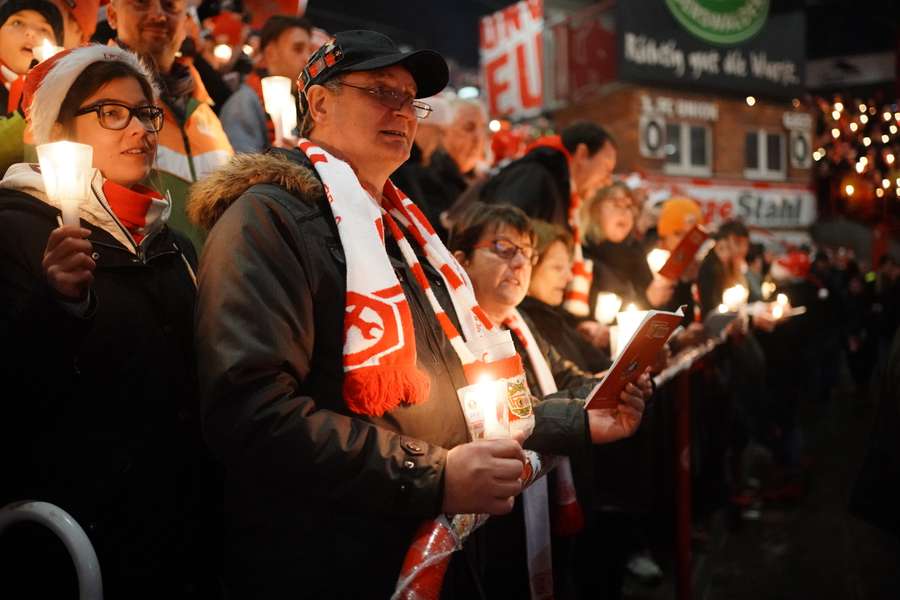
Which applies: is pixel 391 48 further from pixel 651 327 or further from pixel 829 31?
pixel 829 31

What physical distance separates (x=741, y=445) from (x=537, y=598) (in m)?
5.14

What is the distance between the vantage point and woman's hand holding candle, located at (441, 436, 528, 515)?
5.96 ft

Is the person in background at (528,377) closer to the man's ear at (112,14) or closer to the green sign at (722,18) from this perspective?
the man's ear at (112,14)

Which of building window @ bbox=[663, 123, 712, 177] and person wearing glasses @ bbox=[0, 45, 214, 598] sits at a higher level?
building window @ bbox=[663, 123, 712, 177]

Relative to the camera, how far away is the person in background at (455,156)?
18.8ft

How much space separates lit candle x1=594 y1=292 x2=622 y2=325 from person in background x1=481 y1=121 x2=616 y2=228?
0.52 meters

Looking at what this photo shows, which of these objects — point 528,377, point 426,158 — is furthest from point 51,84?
point 426,158

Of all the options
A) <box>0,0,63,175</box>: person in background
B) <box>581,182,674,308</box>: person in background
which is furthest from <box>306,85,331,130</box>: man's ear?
<box>581,182,674,308</box>: person in background

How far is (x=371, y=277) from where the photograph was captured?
6.32ft

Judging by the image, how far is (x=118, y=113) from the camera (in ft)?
7.54

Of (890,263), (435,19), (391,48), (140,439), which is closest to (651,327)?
(391,48)

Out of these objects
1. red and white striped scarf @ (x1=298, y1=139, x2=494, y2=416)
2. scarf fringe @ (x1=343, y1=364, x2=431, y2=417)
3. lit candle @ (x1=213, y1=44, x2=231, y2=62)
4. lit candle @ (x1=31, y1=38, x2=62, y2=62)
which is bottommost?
scarf fringe @ (x1=343, y1=364, x2=431, y2=417)

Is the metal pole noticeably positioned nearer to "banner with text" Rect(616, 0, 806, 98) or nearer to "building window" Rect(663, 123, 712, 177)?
"banner with text" Rect(616, 0, 806, 98)

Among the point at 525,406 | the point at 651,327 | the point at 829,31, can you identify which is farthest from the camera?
the point at 829,31
